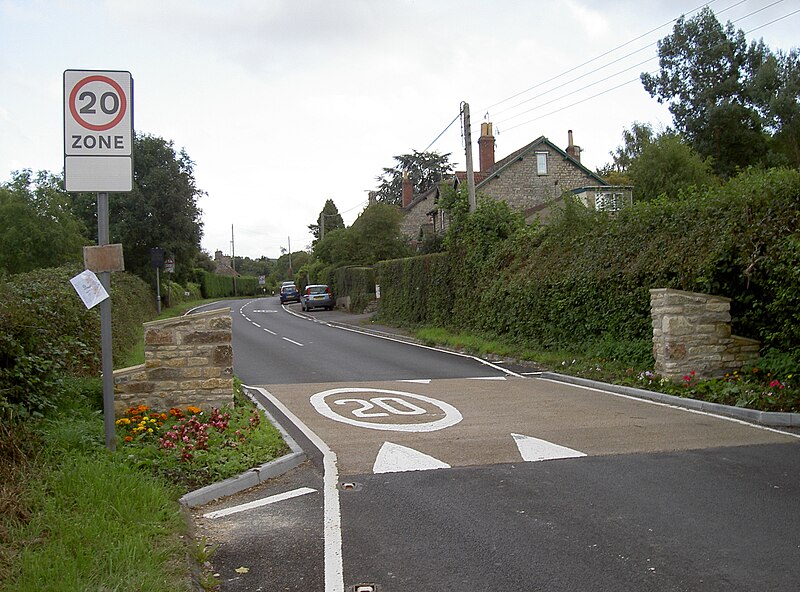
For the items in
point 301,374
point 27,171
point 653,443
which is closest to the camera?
point 653,443

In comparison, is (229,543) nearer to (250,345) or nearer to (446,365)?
(446,365)

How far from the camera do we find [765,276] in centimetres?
1106

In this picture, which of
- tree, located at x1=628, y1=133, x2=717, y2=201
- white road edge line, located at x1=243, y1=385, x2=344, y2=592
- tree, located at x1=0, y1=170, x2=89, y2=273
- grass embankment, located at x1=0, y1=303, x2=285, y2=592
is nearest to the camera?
grass embankment, located at x1=0, y1=303, x2=285, y2=592

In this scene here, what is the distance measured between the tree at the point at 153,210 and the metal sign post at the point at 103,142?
3468cm

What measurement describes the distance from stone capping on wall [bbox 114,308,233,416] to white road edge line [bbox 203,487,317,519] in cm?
274

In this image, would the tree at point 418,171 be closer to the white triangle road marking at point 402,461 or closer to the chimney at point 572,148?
the chimney at point 572,148

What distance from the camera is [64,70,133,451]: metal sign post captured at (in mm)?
6477

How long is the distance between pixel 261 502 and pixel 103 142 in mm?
3538

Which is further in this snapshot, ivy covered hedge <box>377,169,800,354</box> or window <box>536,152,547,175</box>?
window <box>536,152,547,175</box>

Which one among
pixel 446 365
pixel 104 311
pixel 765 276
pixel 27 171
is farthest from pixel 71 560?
pixel 27 171

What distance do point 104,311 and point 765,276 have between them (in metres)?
9.47

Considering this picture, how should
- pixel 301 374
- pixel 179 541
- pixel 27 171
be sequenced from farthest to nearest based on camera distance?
pixel 27 171 → pixel 301 374 → pixel 179 541

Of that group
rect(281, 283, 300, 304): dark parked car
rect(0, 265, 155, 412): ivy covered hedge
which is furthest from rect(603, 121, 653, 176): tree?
rect(0, 265, 155, 412): ivy covered hedge

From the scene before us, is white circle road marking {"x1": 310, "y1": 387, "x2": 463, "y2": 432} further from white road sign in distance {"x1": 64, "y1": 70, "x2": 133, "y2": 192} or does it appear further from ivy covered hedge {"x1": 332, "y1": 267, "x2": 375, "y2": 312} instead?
ivy covered hedge {"x1": 332, "y1": 267, "x2": 375, "y2": 312}
